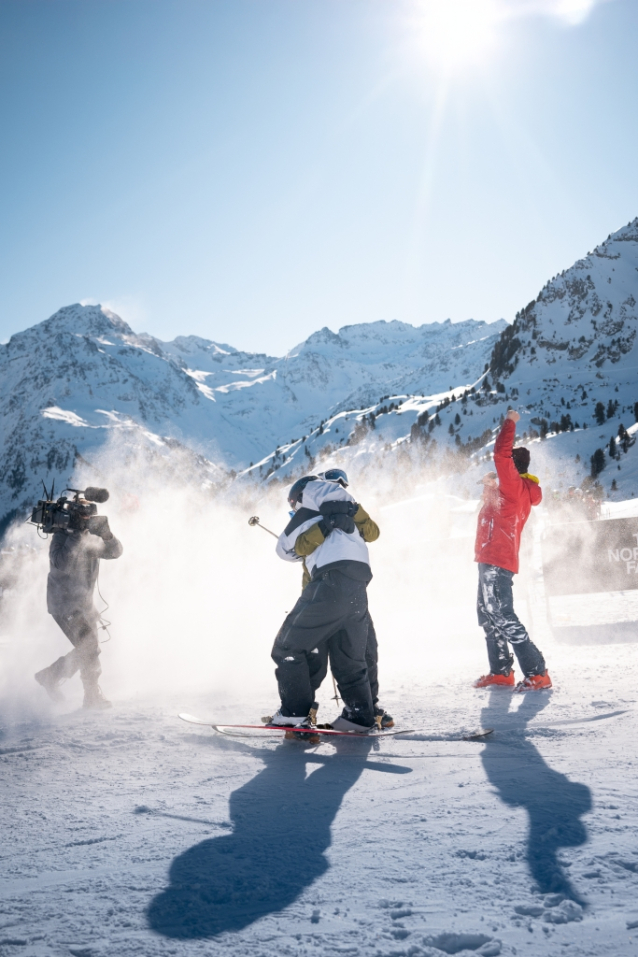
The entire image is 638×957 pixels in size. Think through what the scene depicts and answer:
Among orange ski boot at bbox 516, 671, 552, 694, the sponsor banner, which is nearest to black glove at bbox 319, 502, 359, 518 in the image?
orange ski boot at bbox 516, 671, 552, 694

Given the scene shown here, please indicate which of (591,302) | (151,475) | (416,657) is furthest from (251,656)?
(151,475)

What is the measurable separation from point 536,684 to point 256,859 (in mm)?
3494

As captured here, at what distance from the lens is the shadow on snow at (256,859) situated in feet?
5.73

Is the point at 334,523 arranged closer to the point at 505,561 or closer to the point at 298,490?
Result: the point at 298,490

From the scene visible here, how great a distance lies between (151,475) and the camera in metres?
198

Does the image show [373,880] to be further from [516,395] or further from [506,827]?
[516,395]

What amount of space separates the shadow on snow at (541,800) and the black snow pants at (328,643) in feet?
3.02

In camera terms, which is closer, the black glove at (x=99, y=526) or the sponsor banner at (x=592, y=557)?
the black glove at (x=99, y=526)

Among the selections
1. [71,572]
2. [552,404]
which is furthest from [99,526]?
[552,404]

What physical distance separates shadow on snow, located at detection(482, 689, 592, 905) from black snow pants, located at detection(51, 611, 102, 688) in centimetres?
372

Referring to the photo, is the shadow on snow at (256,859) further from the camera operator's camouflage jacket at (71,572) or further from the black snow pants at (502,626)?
the camera operator's camouflage jacket at (71,572)

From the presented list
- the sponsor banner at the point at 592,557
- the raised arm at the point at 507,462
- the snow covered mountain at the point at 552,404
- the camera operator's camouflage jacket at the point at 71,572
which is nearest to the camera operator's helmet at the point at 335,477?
the raised arm at the point at 507,462

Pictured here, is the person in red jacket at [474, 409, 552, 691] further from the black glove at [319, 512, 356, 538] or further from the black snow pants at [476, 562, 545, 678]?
the black glove at [319, 512, 356, 538]

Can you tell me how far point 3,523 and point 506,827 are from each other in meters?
186
